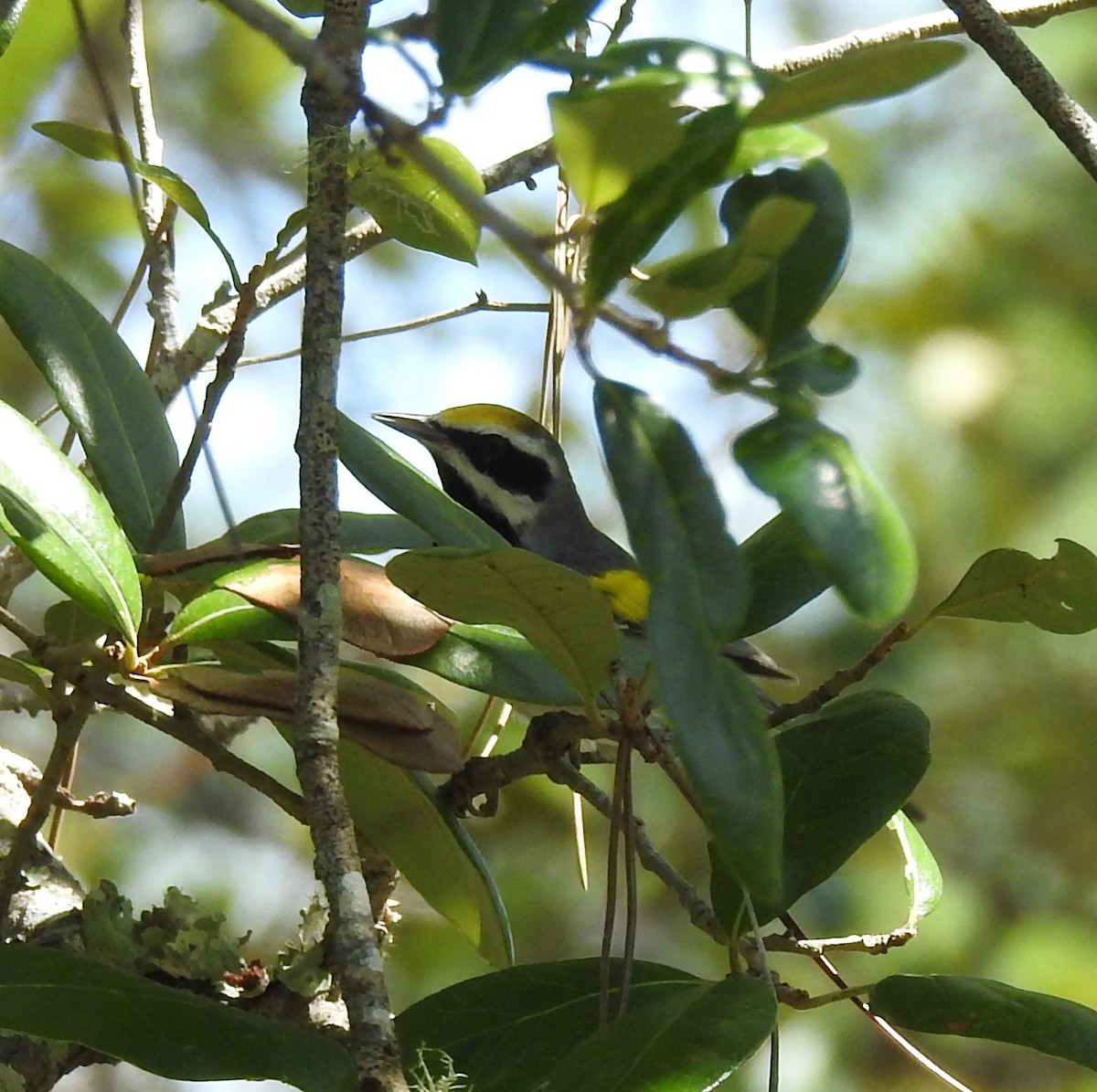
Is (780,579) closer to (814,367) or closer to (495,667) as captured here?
(495,667)

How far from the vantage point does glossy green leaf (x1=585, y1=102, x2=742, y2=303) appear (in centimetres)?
67

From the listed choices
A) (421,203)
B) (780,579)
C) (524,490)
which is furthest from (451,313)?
(524,490)

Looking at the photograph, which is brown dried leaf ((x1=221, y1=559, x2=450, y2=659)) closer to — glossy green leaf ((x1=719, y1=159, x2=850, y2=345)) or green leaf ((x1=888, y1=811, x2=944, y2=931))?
glossy green leaf ((x1=719, y1=159, x2=850, y2=345))

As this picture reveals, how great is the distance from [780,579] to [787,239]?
399mm

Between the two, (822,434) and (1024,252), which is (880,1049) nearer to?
(1024,252)

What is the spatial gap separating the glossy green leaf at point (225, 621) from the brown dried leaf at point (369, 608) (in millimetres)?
14

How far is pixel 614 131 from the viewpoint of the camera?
0.73m

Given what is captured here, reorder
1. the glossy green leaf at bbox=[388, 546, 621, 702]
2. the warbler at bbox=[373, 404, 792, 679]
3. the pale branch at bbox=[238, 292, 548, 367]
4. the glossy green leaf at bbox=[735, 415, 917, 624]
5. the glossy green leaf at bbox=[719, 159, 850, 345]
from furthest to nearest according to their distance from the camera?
1. the warbler at bbox=[373, 404, 792, 679]
2. the pale branch at bbox=[238, 292, 548, 367]
3. the glossy green leaf at bbox=[388, 546, 621, 702]
4. the glossy green leaf at bbox=[719, 159, 850, 345]
5. the glossy green leaf at bbox=[735, 415, 917, 624]

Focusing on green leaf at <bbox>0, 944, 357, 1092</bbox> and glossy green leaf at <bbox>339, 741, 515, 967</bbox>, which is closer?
green leaf at <bbox>0, 944, 357, 1092</bbox>

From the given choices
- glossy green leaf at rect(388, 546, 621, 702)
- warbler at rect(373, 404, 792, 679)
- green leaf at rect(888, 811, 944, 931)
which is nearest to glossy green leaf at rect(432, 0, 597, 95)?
glossy green leaf at rect(388, 546, 621, 702)

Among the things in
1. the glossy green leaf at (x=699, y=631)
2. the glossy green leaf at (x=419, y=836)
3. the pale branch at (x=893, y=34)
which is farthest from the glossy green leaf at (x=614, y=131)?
the pale branch at (x=893, y=34)

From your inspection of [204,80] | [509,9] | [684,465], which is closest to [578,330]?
[684,465]

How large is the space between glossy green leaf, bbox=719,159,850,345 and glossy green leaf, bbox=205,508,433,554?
1.81ft

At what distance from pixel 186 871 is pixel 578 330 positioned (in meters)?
2.89
